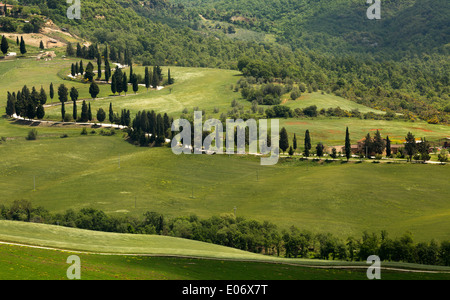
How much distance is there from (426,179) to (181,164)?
6093 centimetres

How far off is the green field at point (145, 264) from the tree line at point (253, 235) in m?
18.1

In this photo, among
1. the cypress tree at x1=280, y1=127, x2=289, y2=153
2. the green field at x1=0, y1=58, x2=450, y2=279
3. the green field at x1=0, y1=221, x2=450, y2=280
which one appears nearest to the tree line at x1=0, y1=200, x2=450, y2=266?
the green field at x1=0, y1=58, x2=450, y2=279

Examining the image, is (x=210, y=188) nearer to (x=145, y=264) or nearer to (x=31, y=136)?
(x=31, y=136)

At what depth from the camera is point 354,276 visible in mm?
68750

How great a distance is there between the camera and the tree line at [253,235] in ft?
303

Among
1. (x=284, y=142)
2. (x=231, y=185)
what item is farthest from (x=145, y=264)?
(x=284, y=142)

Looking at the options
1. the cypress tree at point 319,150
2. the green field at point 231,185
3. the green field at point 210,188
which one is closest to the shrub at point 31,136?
the green field at point 210,188

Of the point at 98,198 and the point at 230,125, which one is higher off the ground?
the point at 230,125

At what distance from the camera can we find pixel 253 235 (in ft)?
346

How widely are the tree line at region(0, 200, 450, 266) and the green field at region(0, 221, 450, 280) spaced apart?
18128 millimetres

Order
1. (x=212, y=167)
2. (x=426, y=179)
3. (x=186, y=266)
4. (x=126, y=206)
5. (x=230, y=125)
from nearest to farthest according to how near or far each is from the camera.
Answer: (x=186, y=266)
(x=126, y=206)
(x=426, y=179)
(x=212, y=167)
(x=230, y=125)

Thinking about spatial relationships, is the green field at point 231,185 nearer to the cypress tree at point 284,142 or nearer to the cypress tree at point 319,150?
the cypress tree at point 319,150
